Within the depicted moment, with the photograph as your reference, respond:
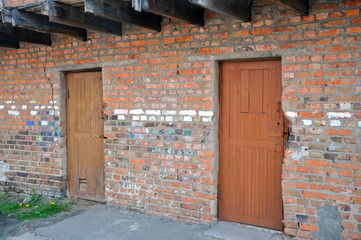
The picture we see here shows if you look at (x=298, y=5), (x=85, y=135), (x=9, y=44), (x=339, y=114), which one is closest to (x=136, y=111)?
(x=85, y=135)

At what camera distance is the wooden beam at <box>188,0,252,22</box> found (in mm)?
3238

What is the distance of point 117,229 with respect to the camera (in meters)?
4.26

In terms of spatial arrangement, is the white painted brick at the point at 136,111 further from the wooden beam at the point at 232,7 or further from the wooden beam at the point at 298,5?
the wooden beam at the point at 298,5

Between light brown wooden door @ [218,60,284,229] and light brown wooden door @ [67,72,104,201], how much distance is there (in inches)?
82.8

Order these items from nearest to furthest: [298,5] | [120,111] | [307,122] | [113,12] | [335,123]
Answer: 1. [298,5]
2. [335,123]
3. [307,122]
4. [113,12]
5. [120,111]

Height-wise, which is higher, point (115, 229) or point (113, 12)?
point (113, 12)

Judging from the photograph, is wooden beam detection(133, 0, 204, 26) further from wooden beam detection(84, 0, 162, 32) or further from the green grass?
the green grass

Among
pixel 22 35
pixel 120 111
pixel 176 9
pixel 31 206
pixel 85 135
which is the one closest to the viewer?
pixel 176 9

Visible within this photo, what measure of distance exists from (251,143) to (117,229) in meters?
2.03

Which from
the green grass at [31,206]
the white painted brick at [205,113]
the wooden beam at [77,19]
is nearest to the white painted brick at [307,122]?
the white painted brick at [205,113]

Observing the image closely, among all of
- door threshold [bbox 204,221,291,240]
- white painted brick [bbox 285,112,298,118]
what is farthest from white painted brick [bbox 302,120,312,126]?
door threshold [bbox 204,221,291,240]

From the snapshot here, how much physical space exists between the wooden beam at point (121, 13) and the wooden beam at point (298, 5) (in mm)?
1817

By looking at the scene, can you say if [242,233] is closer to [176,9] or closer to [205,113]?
[205,113]

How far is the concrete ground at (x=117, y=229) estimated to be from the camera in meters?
3.96
